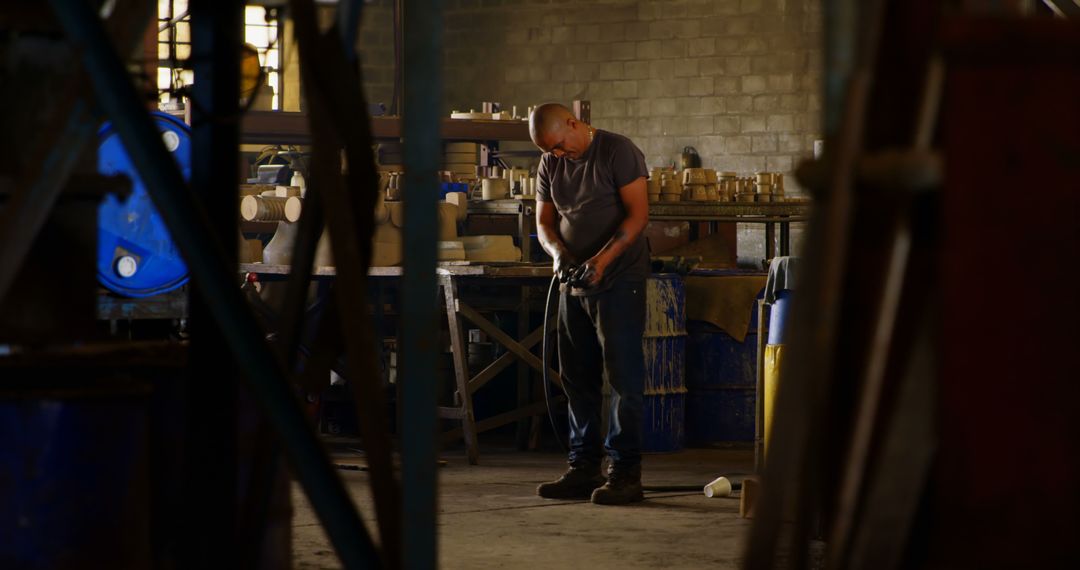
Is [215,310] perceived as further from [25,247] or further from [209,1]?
[209,1]

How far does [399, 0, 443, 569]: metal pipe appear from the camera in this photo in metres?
2.85

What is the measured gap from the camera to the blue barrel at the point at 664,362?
866 cm

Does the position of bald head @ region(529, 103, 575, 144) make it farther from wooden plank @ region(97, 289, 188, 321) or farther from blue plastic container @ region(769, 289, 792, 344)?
wooden plank @ region(97, 289, 188, 321)

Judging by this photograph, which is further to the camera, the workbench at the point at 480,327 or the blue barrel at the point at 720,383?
the blue barrel at the point at 720,383

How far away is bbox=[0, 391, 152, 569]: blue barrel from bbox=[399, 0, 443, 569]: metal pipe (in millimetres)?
689

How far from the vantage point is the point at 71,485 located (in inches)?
122

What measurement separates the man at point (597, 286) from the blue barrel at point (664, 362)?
1.62 metres

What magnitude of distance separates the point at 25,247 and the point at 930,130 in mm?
Answer: 1849

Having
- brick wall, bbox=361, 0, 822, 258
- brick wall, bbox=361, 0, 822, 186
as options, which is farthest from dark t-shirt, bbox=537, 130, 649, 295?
brick wall, bbox=361, 0, 822, 258

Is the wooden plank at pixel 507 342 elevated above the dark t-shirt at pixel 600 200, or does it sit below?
below

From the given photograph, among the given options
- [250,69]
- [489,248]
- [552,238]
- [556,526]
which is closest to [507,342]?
[489,248]

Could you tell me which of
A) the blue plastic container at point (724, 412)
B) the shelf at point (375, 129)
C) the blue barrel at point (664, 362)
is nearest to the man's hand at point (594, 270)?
the blue barrel at point (664, 362)

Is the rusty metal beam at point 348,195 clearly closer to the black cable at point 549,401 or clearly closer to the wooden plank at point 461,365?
the black cable at point 549,401

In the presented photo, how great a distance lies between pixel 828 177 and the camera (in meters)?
2.42
